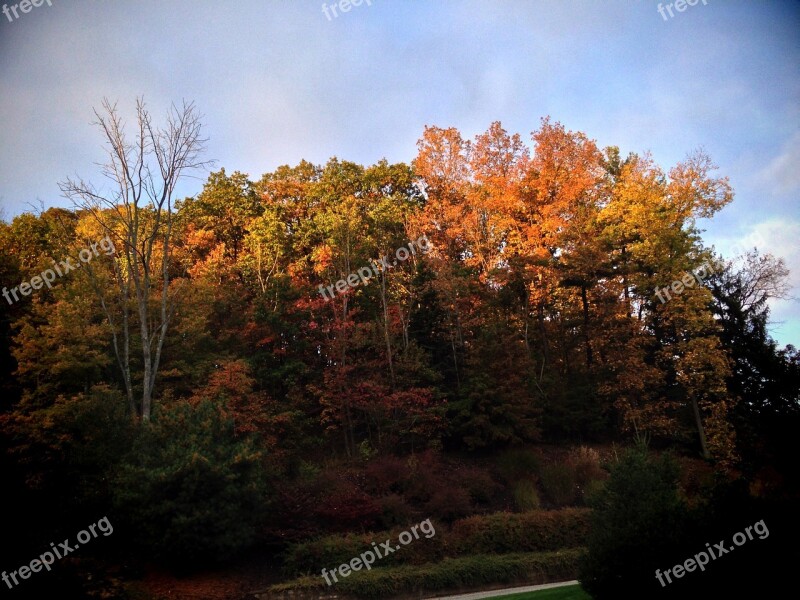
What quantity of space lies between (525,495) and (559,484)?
6.20ft

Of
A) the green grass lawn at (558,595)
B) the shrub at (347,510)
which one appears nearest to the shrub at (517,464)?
the shrub at (347,510)

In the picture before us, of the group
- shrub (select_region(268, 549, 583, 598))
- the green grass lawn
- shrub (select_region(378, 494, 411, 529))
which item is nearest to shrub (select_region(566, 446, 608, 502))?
shrub (select_region(268, 549, 583, 598))

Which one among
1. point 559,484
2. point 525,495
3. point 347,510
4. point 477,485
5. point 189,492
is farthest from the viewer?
point 559,484

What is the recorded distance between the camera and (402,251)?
27.5 metres

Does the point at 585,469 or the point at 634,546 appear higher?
the point at 634,546

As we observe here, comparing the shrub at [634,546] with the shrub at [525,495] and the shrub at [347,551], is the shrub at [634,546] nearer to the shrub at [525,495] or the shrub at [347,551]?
the shrub at [347,551]

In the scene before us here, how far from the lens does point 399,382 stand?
950 inches

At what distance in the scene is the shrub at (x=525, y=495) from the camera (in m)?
20.5

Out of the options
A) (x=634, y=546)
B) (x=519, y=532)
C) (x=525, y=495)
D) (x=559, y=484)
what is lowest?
(x=559, y=484)

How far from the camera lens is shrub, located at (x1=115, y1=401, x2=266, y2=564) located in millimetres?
13656

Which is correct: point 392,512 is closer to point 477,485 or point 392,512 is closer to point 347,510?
point 347,510

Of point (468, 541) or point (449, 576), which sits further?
point (468, 541)

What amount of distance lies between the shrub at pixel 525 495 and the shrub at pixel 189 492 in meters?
10.3

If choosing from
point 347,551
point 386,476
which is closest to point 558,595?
point 347,551
